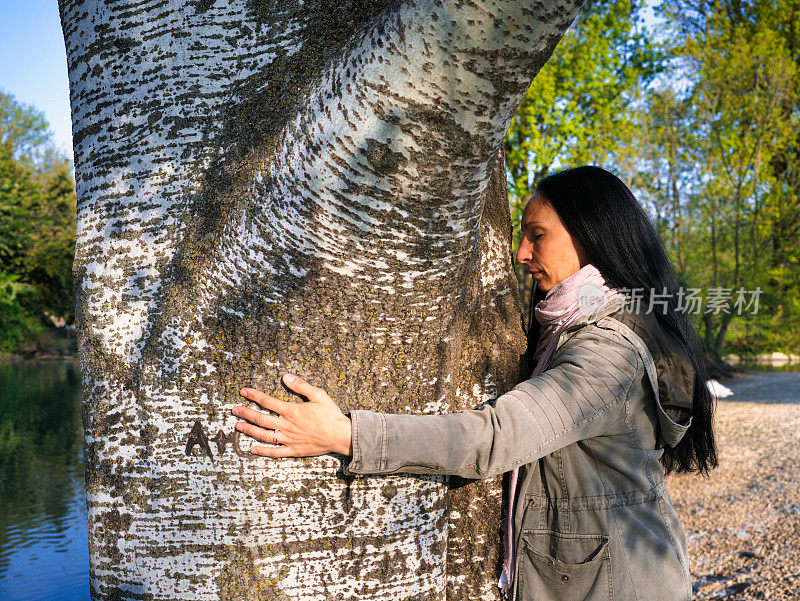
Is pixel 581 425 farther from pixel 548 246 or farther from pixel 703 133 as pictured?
pixel 703 133

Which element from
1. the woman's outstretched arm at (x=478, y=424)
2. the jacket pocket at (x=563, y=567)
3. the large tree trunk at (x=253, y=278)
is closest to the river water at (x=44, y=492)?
the large tree trunk at (x=253, y=278)

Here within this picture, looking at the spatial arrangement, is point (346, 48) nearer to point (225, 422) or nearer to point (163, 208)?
point (163, 208)

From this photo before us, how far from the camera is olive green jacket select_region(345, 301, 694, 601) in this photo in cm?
183

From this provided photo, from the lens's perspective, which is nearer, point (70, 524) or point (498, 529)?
point (498, 529)

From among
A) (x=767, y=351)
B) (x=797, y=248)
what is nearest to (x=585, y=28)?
(x=797, y=248)

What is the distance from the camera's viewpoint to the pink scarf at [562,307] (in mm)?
2168

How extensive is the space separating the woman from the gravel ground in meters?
3.73

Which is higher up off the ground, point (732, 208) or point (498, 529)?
point (732, 208)

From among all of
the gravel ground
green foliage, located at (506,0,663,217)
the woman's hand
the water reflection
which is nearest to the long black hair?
the woman's hand

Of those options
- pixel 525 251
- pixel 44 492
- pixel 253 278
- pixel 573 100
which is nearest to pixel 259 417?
pixel 253 278

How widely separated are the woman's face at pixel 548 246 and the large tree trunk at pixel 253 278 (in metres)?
0.53

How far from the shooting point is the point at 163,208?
1.92 m

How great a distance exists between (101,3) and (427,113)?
3.85 ft

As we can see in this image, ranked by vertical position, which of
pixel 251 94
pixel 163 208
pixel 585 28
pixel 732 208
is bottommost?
pixel 163 208
